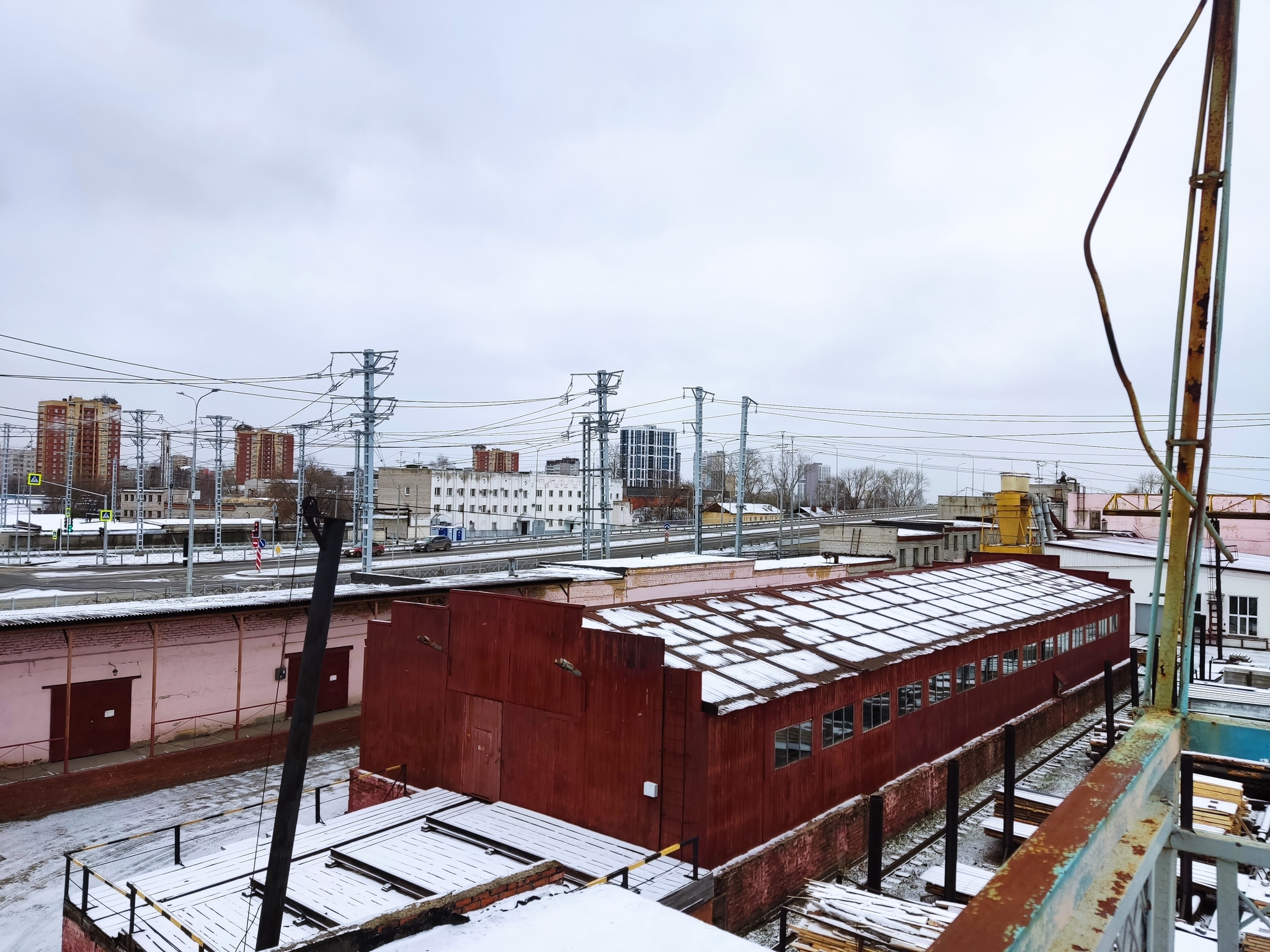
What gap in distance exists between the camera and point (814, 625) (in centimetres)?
2016

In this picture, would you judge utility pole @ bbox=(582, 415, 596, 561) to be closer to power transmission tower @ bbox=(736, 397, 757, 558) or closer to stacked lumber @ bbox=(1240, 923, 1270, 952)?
power transmission tower @ bbox=(736, 397, 757, 558)

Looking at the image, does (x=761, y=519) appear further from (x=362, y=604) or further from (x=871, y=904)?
(x=871, y=904)

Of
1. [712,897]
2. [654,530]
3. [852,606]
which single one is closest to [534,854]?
[712,897]

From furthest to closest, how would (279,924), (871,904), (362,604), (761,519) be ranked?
(761,519), (362,604), (871,904), (279,924)

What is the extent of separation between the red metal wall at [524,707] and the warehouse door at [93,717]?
8120mm

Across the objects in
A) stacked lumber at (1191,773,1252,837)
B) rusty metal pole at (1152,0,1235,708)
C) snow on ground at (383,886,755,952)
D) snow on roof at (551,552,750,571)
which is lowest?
stacked lumber at (1191,773,1252,837)

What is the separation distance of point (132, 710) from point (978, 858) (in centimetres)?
Answer: 2203

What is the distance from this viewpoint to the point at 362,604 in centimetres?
2692

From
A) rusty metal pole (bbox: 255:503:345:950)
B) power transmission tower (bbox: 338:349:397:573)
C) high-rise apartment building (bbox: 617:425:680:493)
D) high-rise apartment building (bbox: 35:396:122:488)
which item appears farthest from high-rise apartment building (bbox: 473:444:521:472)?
rusty metal pole (bbox: 255:503:345:950)

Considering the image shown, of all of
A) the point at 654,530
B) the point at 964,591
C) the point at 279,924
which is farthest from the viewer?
the point at 654,530

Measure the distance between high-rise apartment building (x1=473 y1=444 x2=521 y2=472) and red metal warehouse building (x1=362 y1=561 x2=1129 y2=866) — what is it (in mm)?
117443

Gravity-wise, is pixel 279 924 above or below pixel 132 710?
A: above

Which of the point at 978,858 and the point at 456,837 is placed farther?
the point at 978,858

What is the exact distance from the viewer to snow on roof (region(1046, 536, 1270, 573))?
39.6 meters
